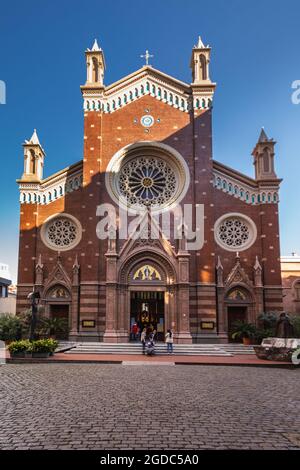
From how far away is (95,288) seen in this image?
34094mm

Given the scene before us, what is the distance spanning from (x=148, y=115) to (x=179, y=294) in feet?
53.2

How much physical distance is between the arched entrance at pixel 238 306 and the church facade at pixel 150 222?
0.32 feet

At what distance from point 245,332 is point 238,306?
2.79 metres

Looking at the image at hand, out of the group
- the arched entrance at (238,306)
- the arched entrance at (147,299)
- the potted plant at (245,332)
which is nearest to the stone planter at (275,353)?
the potted plant at (245,332)

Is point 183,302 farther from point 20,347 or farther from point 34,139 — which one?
point 34,139

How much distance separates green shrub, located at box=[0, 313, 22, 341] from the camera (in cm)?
2967

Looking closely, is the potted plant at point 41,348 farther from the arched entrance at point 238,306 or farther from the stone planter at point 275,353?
the arched entrance at point 238,306

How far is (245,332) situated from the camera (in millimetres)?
33531

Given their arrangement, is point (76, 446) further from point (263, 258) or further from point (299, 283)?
point (299, 283)

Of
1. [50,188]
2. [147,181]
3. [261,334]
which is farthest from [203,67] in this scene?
[261,334]

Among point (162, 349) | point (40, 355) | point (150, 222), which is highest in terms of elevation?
point (150, 222)

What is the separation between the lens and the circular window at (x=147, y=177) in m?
36.3
